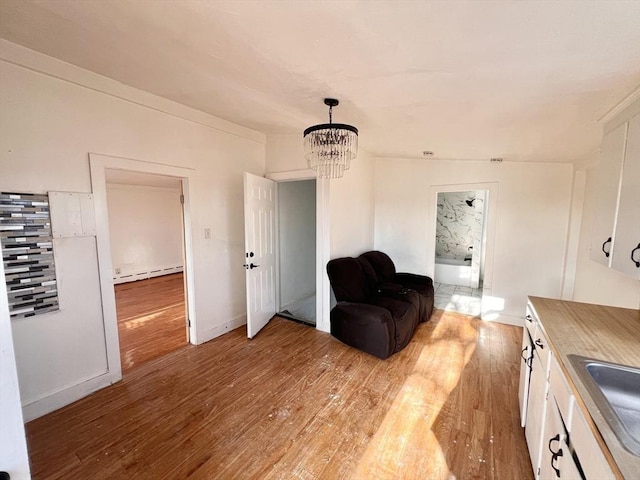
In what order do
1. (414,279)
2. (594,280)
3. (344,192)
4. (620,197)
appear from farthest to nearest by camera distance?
(414,279) → (344,192) → (594,280) → (620,197)

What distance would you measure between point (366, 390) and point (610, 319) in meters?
1.68

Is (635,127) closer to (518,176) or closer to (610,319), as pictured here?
(610,319)

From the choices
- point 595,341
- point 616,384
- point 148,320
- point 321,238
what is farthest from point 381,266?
point 148,320

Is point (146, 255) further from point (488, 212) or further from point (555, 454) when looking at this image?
point (555, 454)

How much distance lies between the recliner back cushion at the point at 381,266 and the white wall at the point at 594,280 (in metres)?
2.07

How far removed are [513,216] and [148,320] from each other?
500cm

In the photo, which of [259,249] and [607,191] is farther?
[259,249]

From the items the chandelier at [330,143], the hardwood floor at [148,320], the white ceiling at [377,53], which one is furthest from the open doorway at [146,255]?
the chandelier at [330,143]

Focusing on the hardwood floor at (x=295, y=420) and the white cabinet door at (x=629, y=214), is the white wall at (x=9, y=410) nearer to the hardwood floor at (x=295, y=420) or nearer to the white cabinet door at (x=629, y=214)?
the hardwood floor at (x=295, y=420)

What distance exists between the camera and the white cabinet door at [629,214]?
1.31 m

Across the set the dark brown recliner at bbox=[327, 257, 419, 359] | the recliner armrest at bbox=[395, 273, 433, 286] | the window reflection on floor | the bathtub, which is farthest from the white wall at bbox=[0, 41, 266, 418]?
the bathtub

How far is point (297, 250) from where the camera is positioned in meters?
4.34

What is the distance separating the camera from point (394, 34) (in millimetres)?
1216

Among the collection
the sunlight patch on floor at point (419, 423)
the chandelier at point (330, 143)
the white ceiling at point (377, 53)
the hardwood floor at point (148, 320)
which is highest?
the white ceiling at point (377, 53)
